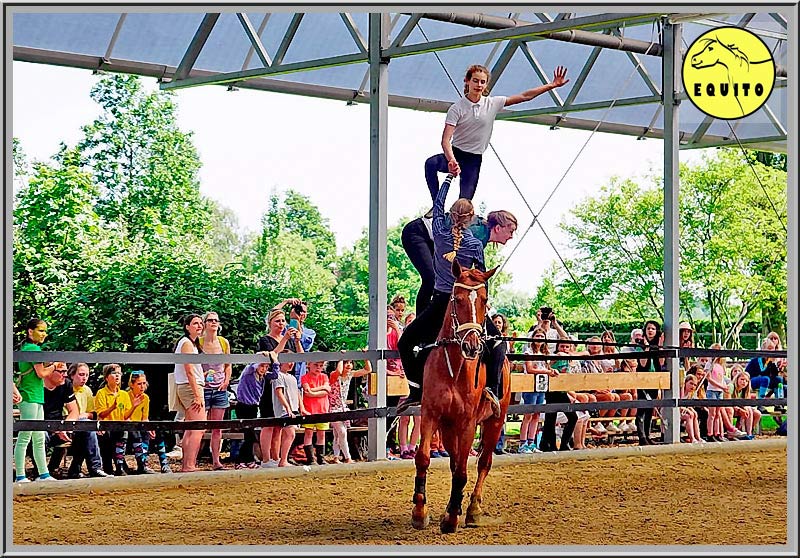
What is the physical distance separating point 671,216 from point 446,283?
4722 millimetres

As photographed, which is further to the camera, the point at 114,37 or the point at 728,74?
the point at 114,37

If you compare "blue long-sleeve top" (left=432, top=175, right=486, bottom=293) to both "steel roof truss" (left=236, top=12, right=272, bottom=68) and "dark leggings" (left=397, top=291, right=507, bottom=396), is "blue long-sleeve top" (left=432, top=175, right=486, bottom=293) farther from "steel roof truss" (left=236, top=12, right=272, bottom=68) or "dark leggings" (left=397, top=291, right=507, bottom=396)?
"steel roof truss" (left=236, top=12, right=272, bottom=68)

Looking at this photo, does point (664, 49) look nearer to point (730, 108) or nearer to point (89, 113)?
point (730, 108)

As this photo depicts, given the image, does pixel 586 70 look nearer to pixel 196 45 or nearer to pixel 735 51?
pixel 196 45

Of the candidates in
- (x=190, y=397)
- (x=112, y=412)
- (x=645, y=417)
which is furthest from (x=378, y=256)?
(x=645, y=417)

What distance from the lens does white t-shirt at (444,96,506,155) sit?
941cm

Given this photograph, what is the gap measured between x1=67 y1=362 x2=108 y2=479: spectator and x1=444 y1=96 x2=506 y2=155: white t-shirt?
3.25 m

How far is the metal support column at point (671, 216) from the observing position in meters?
13.1

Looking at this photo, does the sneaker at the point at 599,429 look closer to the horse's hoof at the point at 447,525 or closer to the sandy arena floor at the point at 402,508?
the sandy arena floor at the point at 402,508

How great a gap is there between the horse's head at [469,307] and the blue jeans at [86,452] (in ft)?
10.4

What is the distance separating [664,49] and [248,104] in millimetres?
19194

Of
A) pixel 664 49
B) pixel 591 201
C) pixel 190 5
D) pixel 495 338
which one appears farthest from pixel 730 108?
pixel 591 201

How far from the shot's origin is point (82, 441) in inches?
388

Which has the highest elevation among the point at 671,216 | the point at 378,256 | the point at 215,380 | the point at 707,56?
the point at 707,56
